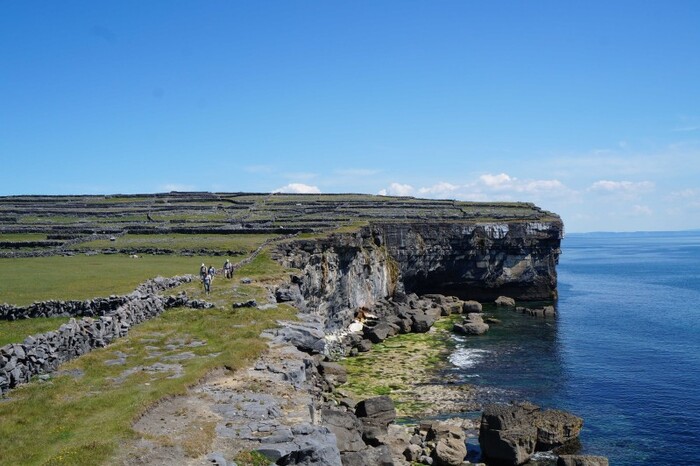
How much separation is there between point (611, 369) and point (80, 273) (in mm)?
42317

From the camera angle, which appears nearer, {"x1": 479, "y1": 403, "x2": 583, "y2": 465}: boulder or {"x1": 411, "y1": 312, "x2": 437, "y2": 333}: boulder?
{"x1": 479, "y1": 403, "x2": 583, "y2": 465}: boulder

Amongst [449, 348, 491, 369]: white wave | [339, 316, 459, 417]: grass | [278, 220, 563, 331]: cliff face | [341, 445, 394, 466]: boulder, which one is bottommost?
[449, 348, 491, 369]: white wave

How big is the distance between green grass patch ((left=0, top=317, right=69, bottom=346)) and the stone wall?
35.8 inches

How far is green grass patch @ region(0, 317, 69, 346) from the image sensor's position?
23078 mm

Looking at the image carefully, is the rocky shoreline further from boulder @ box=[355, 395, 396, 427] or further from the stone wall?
the stone wall

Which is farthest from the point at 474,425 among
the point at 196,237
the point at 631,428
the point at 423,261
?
the point at 423,261

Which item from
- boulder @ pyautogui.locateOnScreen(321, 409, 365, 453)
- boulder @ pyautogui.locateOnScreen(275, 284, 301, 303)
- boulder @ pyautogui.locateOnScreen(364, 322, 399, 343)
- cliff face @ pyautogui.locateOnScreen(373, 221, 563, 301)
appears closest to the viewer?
boulder @ pyautogui.locateOnScreen(321, 409, 365, 453)

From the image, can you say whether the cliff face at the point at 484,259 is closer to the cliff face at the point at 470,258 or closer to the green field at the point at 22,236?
the cliff face at the point at 470,258

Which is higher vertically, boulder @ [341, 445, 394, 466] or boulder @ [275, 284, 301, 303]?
boulder @ [275, 284, 301, 303]

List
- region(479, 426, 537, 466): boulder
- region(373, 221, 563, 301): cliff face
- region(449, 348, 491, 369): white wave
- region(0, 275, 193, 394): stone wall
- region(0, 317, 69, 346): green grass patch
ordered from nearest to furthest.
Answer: region(0, 275, 193, 394): stone wall → region(0, 317, 69, 346): green grass patch → region(479, 426, 537, 466): boulder → region(449, 348, 491, 369): white wave → region(373, 221, 563, 301): cliff face

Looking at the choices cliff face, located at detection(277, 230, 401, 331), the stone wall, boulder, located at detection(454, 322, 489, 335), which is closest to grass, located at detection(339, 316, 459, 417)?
boulder, located at detection(454, 322, 489, 335)

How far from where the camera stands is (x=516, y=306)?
8281 centimetres

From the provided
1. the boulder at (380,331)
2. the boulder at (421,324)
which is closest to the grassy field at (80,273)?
the boulder at (380,331)

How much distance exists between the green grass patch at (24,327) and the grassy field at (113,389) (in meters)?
3.52
